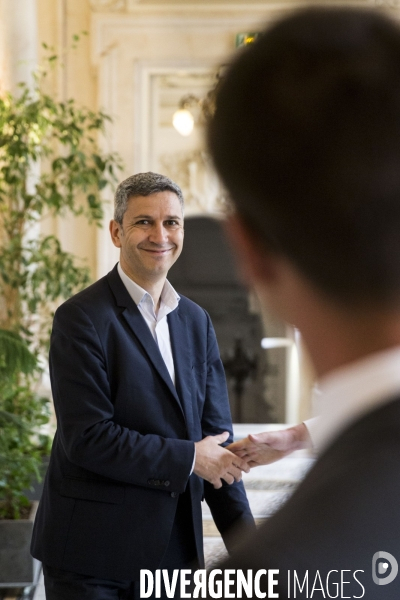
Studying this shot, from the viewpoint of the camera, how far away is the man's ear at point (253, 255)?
2.16ft

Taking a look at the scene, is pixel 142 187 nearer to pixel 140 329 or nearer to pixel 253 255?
pixel 140 329

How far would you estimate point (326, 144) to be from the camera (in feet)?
1.96

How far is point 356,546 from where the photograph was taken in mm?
554

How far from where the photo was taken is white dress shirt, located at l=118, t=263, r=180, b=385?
234 centimetres

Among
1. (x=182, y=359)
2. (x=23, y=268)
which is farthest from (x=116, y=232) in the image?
(x=23, y=268)

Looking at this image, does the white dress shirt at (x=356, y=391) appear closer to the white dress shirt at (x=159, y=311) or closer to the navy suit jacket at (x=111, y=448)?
the navy suit jacket at (x=111, y=448)

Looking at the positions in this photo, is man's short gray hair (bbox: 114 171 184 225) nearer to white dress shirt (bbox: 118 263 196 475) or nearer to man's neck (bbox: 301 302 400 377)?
white dress shirt (bbox: 118 263 196 475)

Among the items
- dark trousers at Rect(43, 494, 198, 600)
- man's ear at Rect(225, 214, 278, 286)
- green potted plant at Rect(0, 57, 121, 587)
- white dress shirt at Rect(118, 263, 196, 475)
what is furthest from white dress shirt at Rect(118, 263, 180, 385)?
green potted plant at Rect(0, 57, 121, 587)

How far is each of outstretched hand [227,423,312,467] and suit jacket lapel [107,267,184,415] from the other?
0.83ft

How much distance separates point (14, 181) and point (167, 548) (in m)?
3.40

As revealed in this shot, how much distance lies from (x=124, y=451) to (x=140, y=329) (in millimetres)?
361

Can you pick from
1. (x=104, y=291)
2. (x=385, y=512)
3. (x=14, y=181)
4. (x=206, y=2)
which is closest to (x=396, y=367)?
(x=385, y=512)

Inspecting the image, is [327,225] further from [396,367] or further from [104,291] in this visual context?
[104,291]

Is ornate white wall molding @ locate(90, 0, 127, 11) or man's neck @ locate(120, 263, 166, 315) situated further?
ornate white wall molding @ locate(90, 0, 127, 11)
